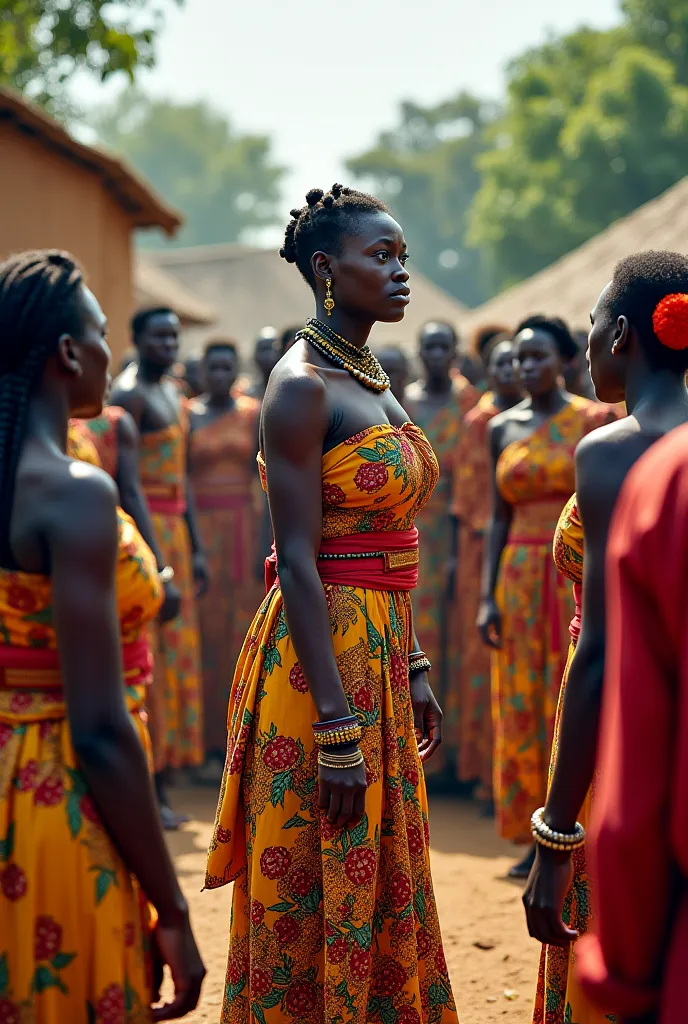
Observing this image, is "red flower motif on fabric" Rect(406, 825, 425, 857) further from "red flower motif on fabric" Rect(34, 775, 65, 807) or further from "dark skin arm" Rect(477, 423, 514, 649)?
"dark skin arm" Rect(477, 423, 514, 649)

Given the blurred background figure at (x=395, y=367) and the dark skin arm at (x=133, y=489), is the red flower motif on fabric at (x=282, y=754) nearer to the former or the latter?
the dark skin arm at (x=133, y=489)

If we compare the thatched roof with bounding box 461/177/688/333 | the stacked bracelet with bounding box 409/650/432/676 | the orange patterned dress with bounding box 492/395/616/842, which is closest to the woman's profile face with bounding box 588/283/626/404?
the stacked bracelet with bounding box 409/650/432/676

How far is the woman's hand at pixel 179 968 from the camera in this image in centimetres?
220

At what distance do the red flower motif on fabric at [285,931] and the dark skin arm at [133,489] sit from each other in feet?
9.71

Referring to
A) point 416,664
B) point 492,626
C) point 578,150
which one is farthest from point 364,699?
point 578,150

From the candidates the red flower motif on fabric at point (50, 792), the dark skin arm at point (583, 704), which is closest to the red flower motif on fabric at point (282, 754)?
the dark skin arm at point (583, 704)

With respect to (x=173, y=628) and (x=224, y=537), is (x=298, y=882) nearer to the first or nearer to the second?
(x=173, y=628)

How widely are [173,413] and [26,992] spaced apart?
5139 mm

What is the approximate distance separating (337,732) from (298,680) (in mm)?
220

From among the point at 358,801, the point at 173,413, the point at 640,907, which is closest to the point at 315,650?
the point at 358,801

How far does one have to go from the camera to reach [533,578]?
18.1ft

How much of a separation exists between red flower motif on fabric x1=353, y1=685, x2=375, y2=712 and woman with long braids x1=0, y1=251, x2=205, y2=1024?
34.4 inches

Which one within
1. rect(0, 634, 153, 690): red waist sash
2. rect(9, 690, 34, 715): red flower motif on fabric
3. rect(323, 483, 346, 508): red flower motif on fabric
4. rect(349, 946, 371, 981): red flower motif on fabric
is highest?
rect(323, 483, 346, 508): red flower motif on fabric

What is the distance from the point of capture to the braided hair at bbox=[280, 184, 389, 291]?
3.17 meters
